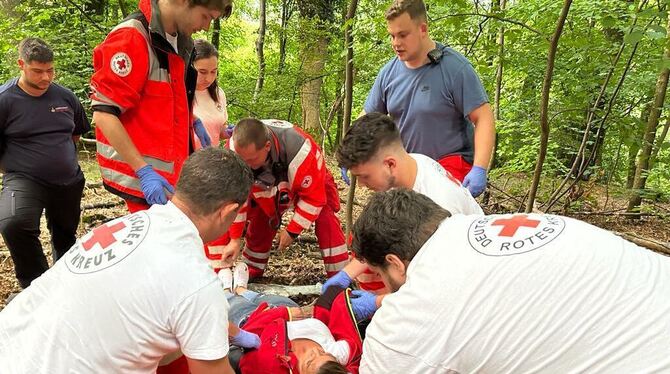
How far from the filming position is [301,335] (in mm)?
2746

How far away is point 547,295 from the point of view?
1.37 meters

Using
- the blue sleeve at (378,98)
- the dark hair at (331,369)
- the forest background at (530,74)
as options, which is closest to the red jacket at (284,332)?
the dark hair at (331,369)

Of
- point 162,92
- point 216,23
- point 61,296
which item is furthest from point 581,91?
point 216,23

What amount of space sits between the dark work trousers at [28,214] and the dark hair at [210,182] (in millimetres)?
2347

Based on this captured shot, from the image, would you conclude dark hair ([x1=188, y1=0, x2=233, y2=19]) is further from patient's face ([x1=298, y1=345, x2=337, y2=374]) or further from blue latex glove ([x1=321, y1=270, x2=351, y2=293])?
patient's face ([x1=298, y1=345, x2=337, y2=374])

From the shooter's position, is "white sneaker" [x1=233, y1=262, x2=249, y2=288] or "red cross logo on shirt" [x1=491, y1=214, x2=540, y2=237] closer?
"red cross logo on shirt" [x1=491, y1=214, x2=540, y2=237]

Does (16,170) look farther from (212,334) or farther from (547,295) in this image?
(547,295)

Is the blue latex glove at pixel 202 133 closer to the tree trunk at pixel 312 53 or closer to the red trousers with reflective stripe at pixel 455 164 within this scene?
the red trousers with reflective stripe at pixel 455 164

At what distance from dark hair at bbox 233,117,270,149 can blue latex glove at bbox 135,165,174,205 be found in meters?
0.69

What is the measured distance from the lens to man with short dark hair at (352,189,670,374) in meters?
1.33

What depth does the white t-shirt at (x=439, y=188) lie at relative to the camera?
2.33 metres

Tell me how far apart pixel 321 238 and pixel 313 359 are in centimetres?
153

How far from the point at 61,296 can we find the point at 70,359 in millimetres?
211

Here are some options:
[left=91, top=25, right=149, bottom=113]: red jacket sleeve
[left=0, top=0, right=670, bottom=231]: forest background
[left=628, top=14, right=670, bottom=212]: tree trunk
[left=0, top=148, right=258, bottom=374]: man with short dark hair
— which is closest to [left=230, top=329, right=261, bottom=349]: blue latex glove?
[left=0, top=148, right=258, bottom=374]: man with short dark hair
